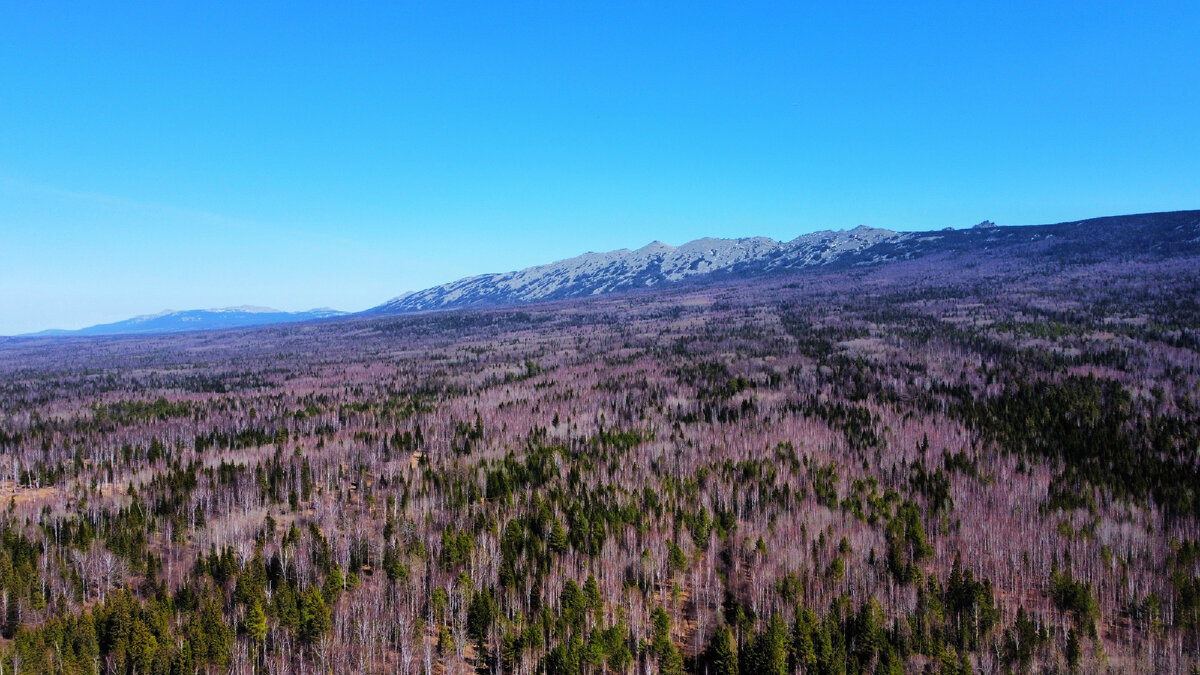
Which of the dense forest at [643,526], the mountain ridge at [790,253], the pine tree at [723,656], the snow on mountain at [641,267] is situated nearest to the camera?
the pine tree at [723,656]

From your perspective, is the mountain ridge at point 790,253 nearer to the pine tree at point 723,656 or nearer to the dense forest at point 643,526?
the dense forest at point 643,526

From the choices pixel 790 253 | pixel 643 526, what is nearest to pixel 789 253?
pixel 790 253

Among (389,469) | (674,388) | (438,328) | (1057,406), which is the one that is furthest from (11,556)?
(438,328)

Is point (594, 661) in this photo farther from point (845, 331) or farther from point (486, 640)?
point (845, 331)

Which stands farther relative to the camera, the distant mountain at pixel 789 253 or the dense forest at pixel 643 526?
the distant mountain at pixel 789 253

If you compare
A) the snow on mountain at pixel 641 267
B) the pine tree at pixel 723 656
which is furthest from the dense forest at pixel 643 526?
the snow on mountain at pixel 641 267

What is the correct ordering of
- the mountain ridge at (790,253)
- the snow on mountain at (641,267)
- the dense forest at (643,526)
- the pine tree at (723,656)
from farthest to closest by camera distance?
the snow on mountain at (641,267), the mountain ridge at (790,253), the dense forest at (643,526), the pine tree at (723,656)
